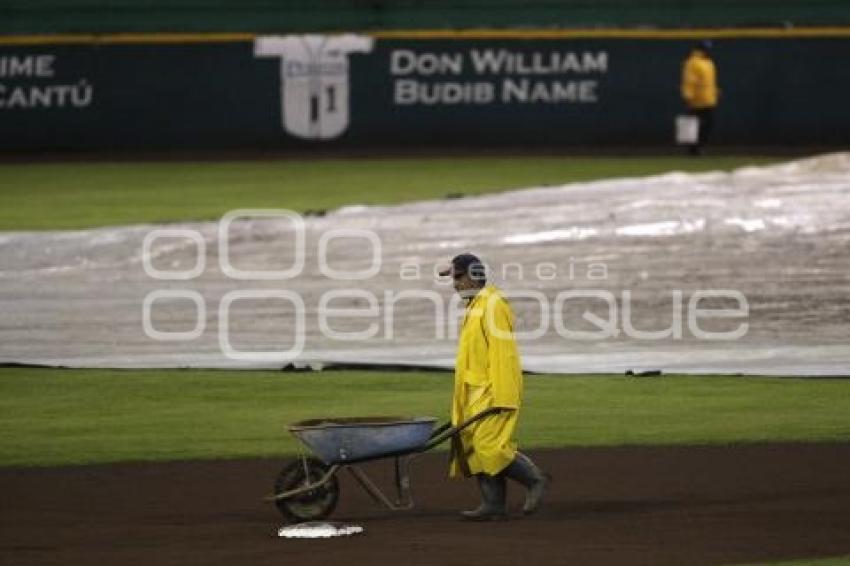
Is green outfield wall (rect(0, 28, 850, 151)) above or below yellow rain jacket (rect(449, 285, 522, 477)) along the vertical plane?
above

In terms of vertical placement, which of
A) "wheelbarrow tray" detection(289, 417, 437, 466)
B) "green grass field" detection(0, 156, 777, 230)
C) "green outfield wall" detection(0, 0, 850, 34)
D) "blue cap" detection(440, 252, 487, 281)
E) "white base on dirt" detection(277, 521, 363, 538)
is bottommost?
"white base on dirt" detection(277, 521, 363, 538)

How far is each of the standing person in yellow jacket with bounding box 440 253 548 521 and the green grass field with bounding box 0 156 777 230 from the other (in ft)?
55.6

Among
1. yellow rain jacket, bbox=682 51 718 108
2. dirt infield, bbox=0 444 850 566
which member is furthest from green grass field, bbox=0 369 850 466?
yellow rain jacket, bbox=682 51 718 108

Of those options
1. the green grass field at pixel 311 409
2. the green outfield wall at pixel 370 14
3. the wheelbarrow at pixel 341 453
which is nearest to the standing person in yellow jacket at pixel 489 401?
the wheelbarrow at pixel 341 453

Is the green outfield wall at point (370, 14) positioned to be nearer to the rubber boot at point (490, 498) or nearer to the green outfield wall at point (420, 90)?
the green outfield wall at point (420, 90)

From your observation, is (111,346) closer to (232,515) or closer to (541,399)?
(541,399)

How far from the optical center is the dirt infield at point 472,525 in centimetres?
1212

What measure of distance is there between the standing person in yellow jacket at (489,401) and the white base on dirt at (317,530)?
2.42 feet

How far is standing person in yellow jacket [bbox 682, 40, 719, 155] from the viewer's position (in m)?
36.1

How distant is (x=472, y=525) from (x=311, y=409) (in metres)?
5.11

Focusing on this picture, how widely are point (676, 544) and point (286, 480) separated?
230 centimetres

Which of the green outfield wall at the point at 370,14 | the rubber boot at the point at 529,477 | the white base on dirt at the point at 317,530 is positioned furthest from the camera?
the green outfield wall at the point at 370,14

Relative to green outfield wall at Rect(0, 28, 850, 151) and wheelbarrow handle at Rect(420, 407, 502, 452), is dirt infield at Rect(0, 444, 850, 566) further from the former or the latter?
green outfield wall at Rect(0, 28, 850, 151)

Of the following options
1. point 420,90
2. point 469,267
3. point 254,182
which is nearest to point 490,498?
point 469,267
